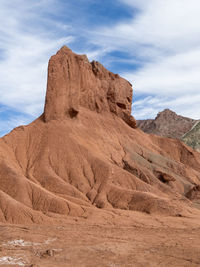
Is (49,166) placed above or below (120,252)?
above

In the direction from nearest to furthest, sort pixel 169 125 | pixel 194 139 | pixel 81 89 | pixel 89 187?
pixel 89 187
pixel 81 89
pixel 194 139
pixel 169 125

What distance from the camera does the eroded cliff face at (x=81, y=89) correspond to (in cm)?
4000

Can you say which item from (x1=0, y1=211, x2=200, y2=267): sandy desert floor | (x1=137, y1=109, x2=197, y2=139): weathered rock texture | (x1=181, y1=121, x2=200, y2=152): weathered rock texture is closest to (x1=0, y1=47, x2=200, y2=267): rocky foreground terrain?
(x1=0, y1=211, x2=200, y2=267): sandy desert floor

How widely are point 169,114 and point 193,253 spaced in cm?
8236

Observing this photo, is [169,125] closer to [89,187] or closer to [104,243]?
[89,187]

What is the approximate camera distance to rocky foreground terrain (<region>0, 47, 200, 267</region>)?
17.2 metres

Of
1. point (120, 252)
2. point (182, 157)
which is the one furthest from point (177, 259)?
point (182, 157)

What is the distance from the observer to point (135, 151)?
42812 millimetres

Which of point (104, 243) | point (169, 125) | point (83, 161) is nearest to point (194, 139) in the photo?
point (169, 125)

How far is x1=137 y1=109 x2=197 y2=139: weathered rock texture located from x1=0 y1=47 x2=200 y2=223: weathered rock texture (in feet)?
139

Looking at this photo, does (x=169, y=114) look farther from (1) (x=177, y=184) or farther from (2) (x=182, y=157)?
(1) (x=177, y=184)

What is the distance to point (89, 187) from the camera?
3262 centimetres

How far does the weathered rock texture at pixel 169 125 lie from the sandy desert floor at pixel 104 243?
66.3 metres

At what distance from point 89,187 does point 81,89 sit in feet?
52.4
